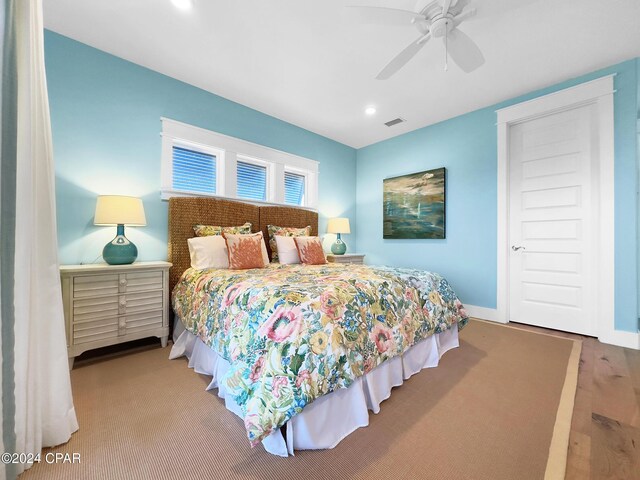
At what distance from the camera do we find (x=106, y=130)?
246 centimetres

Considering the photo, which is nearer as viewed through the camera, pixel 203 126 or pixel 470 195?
pixel 203 126

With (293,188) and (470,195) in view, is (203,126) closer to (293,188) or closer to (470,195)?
(293,188)

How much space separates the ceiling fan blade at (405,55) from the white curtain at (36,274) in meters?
2.12

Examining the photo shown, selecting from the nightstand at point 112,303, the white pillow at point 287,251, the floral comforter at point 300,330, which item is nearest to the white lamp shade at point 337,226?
the white pillow at point 287,251

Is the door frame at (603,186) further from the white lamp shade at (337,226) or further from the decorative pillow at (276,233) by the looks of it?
the decorative pillow at (276,233)

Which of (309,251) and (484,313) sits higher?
(309,251)

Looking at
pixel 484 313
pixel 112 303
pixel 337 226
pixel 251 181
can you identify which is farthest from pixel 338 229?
pixel 112 303

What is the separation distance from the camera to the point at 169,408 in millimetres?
1578

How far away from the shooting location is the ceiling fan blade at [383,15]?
5.52ft

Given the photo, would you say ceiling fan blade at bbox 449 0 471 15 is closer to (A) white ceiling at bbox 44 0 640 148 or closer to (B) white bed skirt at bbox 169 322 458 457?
(A) white ceiling at bbox 44 0 640 148

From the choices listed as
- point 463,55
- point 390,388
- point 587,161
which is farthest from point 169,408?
point 587,161

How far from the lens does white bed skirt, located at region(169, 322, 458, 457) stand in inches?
49.8

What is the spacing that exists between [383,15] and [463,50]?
766 millimetres

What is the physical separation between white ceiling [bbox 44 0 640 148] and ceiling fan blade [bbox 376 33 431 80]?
0.90ft
